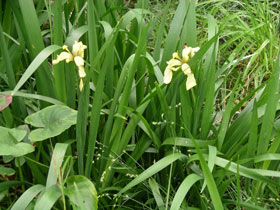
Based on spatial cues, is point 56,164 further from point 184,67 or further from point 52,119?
point 184,67

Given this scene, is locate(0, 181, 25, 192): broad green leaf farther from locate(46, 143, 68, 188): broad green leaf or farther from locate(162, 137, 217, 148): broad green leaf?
locate(162, 137, 217, 148): broad green leaf

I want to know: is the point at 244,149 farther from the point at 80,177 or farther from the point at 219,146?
the point at 80,177

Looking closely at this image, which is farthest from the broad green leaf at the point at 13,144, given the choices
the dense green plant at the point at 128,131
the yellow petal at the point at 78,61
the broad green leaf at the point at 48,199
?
the yellow petal at the point at 78,61

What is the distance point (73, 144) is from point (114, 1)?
2.19 ft

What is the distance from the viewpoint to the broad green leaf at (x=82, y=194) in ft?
4.07

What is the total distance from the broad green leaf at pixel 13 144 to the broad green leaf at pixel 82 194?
0.17 m

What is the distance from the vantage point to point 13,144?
1.30 meters

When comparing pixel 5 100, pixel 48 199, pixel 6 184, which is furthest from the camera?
pixel 6 184

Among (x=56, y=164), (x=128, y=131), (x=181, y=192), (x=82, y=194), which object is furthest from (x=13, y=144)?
(x=181, y=192)

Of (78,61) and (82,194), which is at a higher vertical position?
(78,61)

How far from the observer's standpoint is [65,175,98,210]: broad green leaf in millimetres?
1240

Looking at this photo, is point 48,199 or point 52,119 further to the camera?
point 52,119

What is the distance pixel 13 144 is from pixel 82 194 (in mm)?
247

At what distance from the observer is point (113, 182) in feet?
5.19
